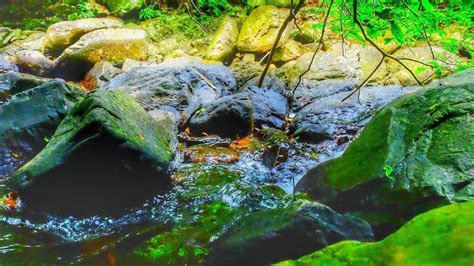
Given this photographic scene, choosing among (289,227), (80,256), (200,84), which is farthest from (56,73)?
(289,227)

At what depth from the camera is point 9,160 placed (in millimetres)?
5121

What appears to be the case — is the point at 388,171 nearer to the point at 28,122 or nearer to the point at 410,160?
the point at 410,160

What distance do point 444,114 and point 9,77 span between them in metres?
7.35

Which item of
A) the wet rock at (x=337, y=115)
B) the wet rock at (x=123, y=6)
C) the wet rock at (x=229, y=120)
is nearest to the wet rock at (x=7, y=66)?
the wet rock at (x=123, y=6)

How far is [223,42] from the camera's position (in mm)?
11711

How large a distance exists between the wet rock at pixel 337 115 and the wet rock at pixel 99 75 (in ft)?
17.4

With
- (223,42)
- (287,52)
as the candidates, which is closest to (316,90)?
(287,52)

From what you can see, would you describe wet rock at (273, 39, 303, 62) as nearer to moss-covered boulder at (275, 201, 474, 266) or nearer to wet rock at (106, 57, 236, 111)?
wet rock at (106, 57, 236, 111)

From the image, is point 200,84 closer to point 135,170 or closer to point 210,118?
point 210,118

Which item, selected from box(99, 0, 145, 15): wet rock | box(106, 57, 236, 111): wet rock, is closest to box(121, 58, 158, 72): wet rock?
box(106, 57, 236, 111): wet rock

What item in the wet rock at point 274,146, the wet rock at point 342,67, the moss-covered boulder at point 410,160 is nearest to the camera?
the moss-covered boulder at point 410,160

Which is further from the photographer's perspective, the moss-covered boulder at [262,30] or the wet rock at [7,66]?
the moss-covered boulder at [262,30]

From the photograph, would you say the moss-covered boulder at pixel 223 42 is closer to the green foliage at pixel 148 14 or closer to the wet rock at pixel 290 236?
the green foliage at pixel 148 14

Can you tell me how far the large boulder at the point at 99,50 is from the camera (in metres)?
10.5
